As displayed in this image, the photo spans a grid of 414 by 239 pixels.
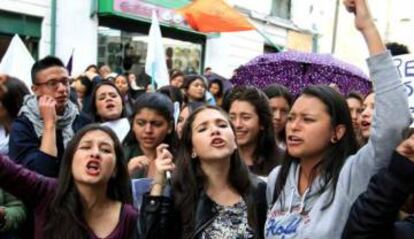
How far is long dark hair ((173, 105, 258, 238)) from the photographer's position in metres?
2.65

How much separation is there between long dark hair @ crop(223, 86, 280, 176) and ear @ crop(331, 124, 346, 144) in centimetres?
107

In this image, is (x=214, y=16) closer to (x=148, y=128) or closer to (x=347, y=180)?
(x=148, y=128)

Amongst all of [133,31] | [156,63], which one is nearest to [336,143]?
[156,63]

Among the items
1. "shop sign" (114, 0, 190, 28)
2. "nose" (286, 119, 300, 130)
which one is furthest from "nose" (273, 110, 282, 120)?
"shop sign" (114, 0, 190, 28)

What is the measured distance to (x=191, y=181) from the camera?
2783mm

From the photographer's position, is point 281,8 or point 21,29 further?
point 281,8

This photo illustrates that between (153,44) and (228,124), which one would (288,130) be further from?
(153,44)

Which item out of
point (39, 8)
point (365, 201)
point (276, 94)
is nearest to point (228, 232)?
point (365, 201)

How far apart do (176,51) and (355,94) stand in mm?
10682

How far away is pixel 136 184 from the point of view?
10.4 ft

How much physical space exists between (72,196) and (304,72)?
324cm

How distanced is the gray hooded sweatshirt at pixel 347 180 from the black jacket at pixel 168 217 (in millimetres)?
215

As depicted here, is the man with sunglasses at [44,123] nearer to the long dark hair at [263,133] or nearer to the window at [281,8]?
the long dark hair at [263,133]

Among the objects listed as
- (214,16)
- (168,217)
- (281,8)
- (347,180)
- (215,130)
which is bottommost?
(168,217)
